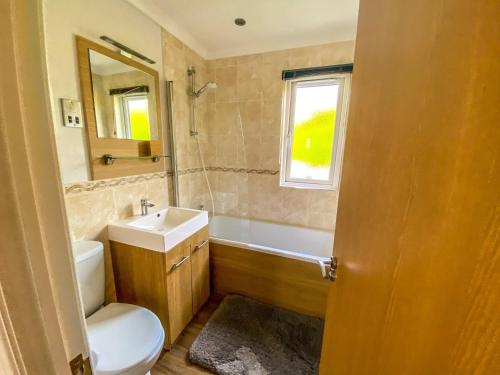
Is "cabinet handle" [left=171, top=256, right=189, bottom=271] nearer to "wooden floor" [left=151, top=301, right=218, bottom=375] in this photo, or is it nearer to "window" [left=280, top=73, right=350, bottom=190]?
"wooden floor" [left=151, top=301, right=218, bottom=375]

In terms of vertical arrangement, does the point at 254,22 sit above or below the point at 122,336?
above

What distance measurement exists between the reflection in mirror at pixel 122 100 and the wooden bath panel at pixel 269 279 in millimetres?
1154

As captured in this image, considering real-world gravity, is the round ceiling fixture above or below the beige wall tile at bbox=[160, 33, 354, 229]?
above

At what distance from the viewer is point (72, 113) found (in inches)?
46.9

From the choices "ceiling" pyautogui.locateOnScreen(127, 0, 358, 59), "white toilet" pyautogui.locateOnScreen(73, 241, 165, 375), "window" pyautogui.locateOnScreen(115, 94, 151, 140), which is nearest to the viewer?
"white toilet" pyautogui.locateOnScreen(73, 241, 165, 375)

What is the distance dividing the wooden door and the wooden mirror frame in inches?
58.9

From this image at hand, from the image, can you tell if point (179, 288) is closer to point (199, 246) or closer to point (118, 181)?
point (199, 246)

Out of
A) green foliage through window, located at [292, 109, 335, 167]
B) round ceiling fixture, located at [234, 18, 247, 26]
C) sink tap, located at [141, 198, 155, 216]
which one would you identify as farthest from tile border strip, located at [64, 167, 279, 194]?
round ceiling fixture, located at [234, 18, 247, 26]

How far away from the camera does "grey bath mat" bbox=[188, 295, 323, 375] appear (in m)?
1.32

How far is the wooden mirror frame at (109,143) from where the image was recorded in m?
1.24

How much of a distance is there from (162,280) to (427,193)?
4.71ft

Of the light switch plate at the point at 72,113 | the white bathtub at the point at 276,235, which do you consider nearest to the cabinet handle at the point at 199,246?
the white bathtub at the point at 276,235

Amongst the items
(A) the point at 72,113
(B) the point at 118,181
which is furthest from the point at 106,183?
(A) the point at 72,113

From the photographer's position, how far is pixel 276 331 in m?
1.56
